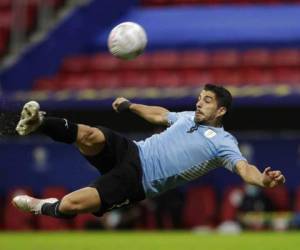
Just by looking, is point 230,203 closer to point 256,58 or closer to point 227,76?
point 227,76

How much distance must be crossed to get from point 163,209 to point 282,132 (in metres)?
2.39

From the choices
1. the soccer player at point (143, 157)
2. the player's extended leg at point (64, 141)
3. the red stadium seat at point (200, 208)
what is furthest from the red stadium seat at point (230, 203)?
the player's extended leg at point (64, 141)

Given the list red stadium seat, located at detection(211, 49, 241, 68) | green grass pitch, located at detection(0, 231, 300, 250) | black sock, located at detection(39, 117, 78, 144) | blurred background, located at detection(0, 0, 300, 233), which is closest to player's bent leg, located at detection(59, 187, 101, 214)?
black sock, located at detection(39, 117, 78, 144)

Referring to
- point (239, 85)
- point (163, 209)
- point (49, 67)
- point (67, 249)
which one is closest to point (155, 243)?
point (67, 249)

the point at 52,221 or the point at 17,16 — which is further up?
the point at 17,16

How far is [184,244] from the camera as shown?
42.4ft

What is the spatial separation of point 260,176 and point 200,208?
345 inches

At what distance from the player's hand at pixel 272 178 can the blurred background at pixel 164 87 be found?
7.84 metres

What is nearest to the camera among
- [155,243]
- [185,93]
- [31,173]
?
[155,243]

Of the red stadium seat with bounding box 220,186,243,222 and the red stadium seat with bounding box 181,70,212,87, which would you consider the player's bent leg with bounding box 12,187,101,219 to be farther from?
the red stadium seat with bounding box 181,70,212,87

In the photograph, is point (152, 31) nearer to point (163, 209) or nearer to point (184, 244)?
point (163, 209)

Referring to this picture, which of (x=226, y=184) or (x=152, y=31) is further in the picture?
(x=152, y=31)

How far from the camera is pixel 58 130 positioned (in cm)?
838

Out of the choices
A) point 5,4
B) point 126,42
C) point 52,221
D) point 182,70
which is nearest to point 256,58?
point 182,70
